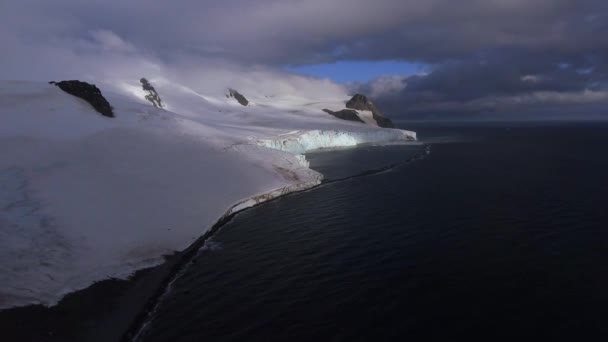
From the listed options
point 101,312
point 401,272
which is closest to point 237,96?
point 401,272

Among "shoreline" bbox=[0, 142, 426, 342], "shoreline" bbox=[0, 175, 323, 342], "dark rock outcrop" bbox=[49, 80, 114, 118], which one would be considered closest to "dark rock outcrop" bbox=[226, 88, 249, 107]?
"dark rock outcrop" bbox=[49, 80, 114, 118]

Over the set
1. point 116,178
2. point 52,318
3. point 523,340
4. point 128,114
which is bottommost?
point 523,340

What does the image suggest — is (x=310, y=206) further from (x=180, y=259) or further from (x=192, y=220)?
(x=180, y=259)

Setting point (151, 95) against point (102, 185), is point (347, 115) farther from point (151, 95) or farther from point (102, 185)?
point (102, 185)

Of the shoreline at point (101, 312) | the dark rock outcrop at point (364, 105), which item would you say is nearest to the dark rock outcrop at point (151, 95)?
the dark rock outcrop at point (364, 105)

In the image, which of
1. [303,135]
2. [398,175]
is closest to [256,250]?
[398,175]

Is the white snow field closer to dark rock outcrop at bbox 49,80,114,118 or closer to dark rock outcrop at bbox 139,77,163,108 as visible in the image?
dark rock outcrop at bbox 49,80,114,118
